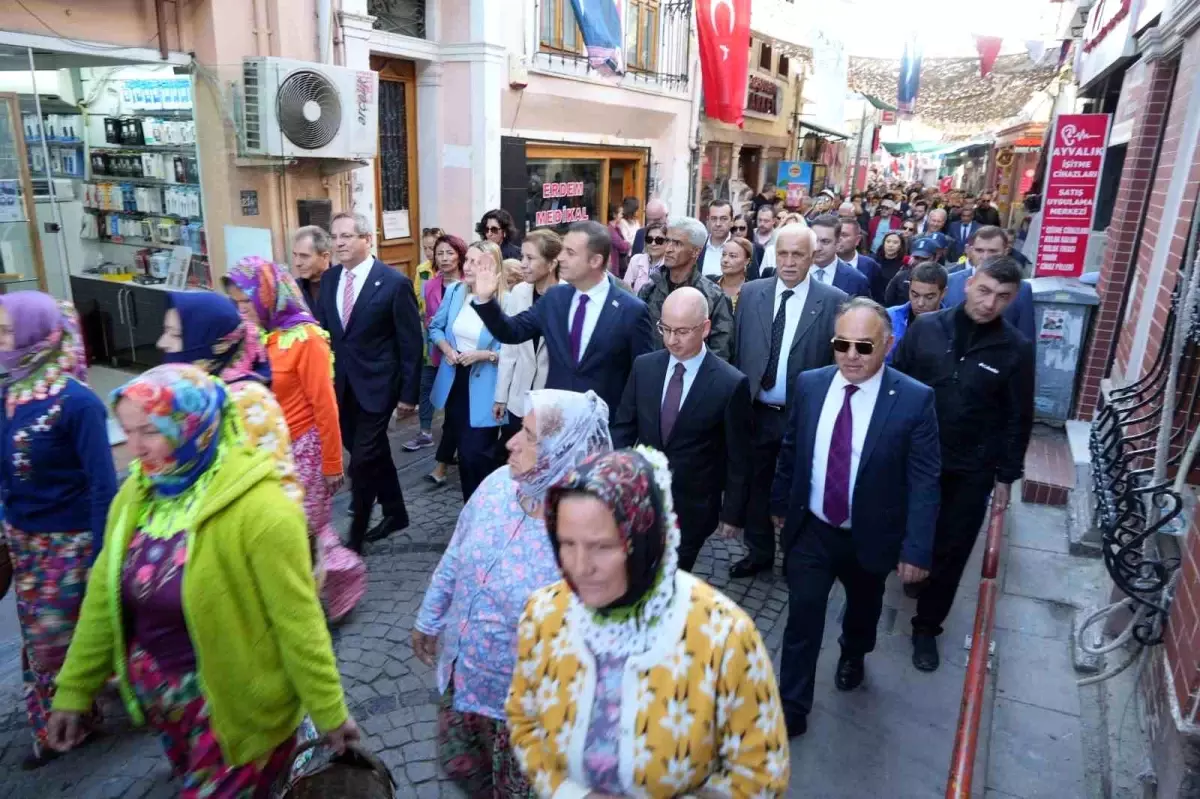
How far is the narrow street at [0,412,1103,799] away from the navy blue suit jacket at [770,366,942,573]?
87cm

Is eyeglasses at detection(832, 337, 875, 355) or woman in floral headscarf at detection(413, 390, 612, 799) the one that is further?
eyeglasses at detection(832, 337, 875, 355)

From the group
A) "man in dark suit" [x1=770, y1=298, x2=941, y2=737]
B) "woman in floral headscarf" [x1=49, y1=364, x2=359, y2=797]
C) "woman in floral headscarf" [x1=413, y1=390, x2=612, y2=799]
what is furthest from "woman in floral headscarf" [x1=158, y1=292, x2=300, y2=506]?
"man in dark suit" [x1=770, y1=298, x2=941, y2=737]

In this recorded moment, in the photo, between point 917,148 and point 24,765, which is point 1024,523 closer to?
point 24,765

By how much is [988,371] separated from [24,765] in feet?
15.6

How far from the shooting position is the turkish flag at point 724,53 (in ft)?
46.4

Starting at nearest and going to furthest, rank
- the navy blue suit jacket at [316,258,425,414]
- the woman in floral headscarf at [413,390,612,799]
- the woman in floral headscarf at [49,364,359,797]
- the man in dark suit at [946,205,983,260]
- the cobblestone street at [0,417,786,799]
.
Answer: the woman in floral headscarf at [49,364,359,797] < the woman in floral headscarf at [413,390,612,799] < the cobblestone street at [0,417,786,799] < the navy blue suit jacket at [316,258,425,414] < the man in dark suit at [946,205,983,260]

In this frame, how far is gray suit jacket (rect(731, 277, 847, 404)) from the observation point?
4793 mm

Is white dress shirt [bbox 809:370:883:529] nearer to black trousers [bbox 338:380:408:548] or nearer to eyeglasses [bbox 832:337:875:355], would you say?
eyeglasses [bbox 832:337:875:355]

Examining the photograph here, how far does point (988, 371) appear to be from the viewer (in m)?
4.12

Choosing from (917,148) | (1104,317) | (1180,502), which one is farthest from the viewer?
(917,148)

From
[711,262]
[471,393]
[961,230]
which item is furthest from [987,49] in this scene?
[471,393]

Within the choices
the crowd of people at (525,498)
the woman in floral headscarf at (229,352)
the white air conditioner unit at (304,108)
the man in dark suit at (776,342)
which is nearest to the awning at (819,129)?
the white air conditioner unit at (304,108)

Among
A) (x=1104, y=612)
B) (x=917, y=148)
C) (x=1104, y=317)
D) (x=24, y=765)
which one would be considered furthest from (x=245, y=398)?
(x=917, y=148)

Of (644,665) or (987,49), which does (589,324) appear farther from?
(987,49)
